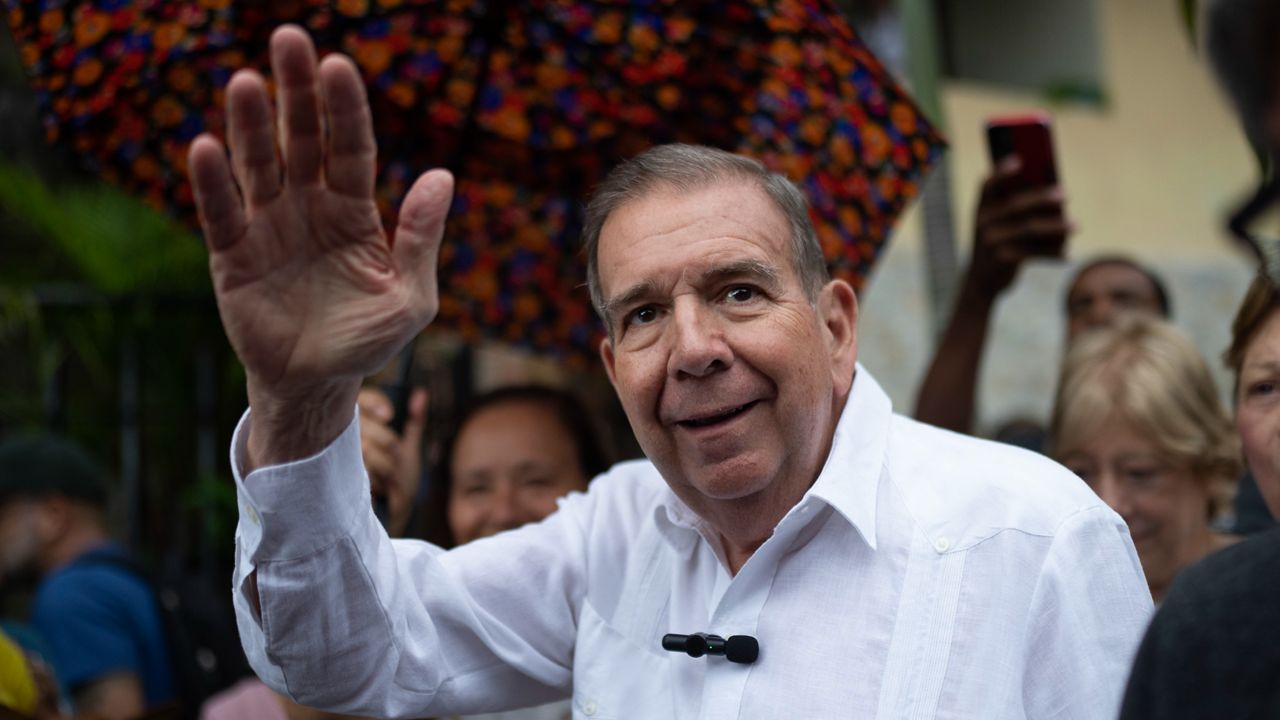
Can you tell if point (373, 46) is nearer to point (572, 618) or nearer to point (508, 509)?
point (508, 509)

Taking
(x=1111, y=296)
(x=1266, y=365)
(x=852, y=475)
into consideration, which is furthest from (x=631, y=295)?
(x=1111, y=296)

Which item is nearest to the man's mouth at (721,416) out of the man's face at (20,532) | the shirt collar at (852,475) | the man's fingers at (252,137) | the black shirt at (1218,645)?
the shirt collar at (852,475)

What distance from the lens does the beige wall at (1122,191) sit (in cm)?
869

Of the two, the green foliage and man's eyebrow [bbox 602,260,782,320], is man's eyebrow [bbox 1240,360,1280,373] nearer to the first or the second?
man's eyebrow [bbox 602,260,782,320]

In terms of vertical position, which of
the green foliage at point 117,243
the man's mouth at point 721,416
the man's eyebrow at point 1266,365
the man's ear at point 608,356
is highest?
the man's mouth at point 721,416

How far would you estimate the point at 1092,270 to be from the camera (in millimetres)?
4441

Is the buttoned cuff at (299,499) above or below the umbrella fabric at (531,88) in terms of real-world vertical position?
below

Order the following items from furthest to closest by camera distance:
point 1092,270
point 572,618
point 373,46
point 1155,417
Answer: point 1092,270 → point 373,46 → point 1155,417 → point 572,618

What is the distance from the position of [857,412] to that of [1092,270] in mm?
2474

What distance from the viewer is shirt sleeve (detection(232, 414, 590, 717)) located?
2.06m

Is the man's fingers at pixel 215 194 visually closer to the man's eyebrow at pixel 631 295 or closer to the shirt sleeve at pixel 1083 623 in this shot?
the man's eyebrow at pixel 631 295

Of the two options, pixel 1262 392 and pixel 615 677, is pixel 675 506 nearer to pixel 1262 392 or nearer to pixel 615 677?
pixel 615 677

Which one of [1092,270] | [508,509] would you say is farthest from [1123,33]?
[508,509]

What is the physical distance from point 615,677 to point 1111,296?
2.64m
